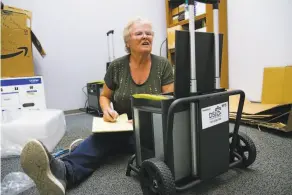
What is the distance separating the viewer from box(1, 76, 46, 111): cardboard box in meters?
1.92

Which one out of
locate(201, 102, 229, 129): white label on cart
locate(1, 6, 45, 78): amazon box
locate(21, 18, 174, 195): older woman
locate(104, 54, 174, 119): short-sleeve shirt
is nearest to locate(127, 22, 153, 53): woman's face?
locate(21, 18, 174, 195): older woman

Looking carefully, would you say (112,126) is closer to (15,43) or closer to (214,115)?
(214,115)

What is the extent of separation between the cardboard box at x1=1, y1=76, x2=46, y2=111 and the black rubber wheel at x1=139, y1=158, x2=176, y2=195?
144 centimetres

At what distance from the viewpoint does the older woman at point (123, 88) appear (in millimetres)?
1114

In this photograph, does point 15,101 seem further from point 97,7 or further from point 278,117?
point 278,117

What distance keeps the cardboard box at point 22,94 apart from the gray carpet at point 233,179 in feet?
2.10

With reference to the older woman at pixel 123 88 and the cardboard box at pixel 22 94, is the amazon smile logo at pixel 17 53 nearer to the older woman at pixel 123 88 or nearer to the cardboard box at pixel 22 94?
the cardboard box at pixel 22 94

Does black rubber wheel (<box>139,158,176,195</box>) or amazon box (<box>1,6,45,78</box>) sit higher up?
amazon box (<box>1,6,45,78</box>)

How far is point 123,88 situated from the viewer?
1342 millimetres

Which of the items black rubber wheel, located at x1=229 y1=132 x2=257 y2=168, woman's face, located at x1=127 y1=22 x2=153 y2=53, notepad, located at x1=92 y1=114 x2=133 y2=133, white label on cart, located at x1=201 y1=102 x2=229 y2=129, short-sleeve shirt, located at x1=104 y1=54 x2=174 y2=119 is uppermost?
woman's face, located at x1=127 y1=22 x2=153 y2=53

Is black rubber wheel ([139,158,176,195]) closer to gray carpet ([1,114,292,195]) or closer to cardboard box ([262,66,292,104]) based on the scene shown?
gray carpet ([1,114,292,195])

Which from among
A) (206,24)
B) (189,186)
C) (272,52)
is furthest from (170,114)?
(206,24)

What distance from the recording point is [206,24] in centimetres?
274

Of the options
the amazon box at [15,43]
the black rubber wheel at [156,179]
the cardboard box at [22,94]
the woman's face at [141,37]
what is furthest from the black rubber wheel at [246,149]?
the amazon box at [15,43]
